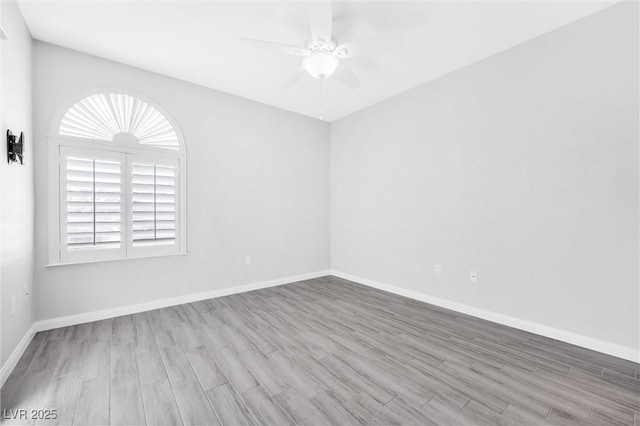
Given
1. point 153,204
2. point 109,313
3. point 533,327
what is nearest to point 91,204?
point 153,204

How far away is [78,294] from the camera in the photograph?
9.42 ft

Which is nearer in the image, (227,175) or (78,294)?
(78,294)

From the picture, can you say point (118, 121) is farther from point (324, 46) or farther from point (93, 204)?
point (324, 46)

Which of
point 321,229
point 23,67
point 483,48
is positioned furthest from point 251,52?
point 321,229

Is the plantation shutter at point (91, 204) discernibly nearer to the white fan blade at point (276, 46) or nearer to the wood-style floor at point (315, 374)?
the wood-style floor at point (315, 374)

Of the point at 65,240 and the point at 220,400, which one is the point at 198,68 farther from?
the point at 220,400

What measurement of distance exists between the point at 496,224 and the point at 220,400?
9.90 ft

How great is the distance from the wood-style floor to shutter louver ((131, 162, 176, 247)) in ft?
2.95

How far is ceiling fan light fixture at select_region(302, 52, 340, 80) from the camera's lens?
7.86ft

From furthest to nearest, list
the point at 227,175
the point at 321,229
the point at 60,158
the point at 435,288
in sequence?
the point at 321,229 → the point at 227,175 → the point at 435,288 → the point at 60,158

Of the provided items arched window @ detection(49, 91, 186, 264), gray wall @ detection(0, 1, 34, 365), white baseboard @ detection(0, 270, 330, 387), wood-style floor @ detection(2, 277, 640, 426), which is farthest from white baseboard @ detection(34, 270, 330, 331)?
arched window @ detection(49, 91, 186, 264)

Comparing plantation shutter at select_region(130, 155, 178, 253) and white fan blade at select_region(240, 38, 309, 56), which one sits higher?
white fan blade at select_region(240, 38, 309, 56)

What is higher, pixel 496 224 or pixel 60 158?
pixel 60 158

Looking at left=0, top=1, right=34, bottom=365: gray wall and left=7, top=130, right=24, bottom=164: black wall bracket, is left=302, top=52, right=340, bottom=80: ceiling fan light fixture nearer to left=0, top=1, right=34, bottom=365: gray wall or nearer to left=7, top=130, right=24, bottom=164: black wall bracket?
left=0, top=1, right=34, bottom=365: gray wall
